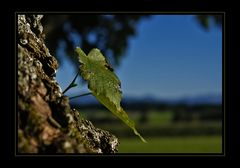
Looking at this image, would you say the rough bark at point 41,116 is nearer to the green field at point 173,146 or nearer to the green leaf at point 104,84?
the green leaf at point 104,84

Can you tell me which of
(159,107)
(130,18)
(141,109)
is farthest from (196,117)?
(130,18)

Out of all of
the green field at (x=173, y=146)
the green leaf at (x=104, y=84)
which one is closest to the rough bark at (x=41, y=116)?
the green leaf at (x=104, y=84)

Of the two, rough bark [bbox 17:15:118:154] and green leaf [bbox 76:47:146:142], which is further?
green leaf [bbox 76:47:146:142]

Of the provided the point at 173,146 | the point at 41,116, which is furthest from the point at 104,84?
the point at 173,146

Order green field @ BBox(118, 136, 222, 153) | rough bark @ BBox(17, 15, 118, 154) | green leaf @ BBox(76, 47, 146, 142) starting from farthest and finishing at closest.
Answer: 1. green field @ BBox(118, 136, 222, 153)
2. green leaf @ BBox(76, 47, 146, 142)
3. rough bark @ BBox(17, 15, 118, 154)

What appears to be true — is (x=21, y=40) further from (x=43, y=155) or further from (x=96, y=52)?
(x=43, y=155)

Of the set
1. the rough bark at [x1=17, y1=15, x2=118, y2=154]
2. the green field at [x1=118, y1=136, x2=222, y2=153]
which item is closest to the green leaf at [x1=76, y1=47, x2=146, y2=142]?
the rough bark at [x1=17, y1=15, x2=118, y2=154]

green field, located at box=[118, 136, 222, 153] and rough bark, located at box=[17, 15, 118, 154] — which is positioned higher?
rough bark, located at box=[17, 15, 118, 154]

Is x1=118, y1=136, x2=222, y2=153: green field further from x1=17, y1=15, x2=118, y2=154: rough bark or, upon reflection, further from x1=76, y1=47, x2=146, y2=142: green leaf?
x1=17, y1=15, x2=118, y2=154: rough bark

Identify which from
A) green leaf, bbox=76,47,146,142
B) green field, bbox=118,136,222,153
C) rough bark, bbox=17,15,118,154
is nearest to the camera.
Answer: rough bark, bbox=17,15,118,154
